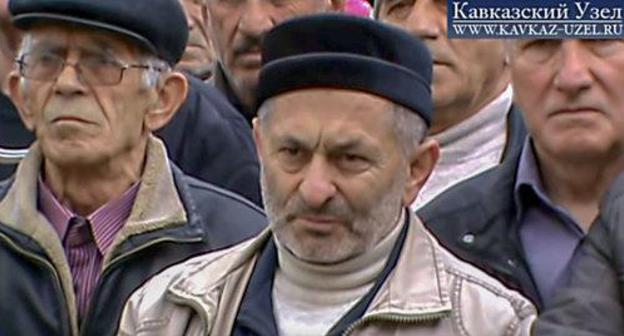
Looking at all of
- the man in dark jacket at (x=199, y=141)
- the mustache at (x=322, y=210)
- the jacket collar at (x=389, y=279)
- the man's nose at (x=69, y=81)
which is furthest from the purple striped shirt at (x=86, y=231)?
the mustache at (x=322, y=210)

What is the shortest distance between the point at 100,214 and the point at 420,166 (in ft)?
2.84

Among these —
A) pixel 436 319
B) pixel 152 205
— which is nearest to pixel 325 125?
pixel 436 319

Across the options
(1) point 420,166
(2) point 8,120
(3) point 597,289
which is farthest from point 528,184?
(2) point 8,120

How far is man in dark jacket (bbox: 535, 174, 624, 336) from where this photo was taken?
13.8 ft

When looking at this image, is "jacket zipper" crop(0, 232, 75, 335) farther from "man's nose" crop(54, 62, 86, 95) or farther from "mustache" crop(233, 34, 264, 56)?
"mustache" crop(233, 34, 264, 56)

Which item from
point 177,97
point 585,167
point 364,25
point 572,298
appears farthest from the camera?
point 177,97

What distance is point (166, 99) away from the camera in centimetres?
530

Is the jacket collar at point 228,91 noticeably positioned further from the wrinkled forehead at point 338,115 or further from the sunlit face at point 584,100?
the wrinkled forehead at point 338,115

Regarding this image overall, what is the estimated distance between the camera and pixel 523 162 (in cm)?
502

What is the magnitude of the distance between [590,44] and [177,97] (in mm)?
1051

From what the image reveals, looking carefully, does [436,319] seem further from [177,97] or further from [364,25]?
[177,97]

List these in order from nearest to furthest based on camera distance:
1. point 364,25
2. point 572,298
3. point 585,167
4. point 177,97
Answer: point 572,298, point 364,25, point 585,167, point 177,97

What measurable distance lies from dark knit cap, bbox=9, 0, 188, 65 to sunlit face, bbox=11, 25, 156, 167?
0.10ft

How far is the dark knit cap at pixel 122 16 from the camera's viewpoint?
5.07m
